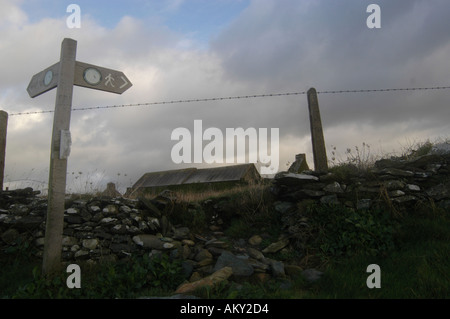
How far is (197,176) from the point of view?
733 inches

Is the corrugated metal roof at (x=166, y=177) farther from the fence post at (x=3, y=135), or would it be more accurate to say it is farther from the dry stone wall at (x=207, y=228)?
the dry stone wall at (x=207, y=228)

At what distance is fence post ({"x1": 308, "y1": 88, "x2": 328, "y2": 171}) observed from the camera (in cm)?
701

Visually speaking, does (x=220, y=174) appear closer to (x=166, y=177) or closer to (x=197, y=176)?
(x=197, y=176)

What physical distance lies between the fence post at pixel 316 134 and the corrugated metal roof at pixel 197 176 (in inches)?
372

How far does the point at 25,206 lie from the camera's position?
→ 6004 millimetres

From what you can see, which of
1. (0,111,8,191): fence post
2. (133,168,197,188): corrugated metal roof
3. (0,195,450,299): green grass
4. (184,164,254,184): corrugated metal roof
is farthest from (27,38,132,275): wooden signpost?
(133,168,197,188): corrugated metal roof

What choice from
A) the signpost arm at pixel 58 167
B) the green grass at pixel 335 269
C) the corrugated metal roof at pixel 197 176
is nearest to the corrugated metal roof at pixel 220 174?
the corrugated metal roof at pixel 197 176

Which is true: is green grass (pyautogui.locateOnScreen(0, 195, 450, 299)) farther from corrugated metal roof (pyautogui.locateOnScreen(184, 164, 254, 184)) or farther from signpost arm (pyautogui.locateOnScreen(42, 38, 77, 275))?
corrugated metal roof (pyautogui.locateOnScreen(184, 164, 254, 184))

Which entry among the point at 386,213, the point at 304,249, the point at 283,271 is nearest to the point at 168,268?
the point at 283,271

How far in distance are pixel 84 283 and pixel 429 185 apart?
5949 mm

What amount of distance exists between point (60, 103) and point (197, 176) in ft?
45.4

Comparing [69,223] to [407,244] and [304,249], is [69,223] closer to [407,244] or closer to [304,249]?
[304,249]

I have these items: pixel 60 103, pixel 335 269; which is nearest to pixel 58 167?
pixel 60 103

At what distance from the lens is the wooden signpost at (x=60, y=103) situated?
4.66 m
